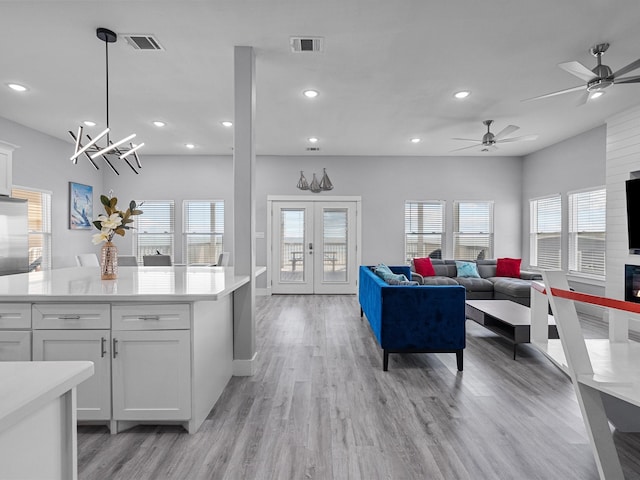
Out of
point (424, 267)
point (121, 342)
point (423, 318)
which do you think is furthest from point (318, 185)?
point (121, 342)

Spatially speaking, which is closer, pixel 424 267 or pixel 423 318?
pixel 423 318

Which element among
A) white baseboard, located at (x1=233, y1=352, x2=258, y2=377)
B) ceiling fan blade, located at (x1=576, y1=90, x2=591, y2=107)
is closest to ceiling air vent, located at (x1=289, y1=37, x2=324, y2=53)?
ceiling fan blade, located at (x1=576, y1=90, x2=591, y2=107)

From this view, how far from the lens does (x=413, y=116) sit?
504cm

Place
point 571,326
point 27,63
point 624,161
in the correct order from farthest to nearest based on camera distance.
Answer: point 624,161 < point 27,63 < point 571,326

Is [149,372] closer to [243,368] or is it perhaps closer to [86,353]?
[86,353]

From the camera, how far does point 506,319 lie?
3.70 metres

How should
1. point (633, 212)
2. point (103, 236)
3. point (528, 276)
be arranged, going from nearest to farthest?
point (103, 236), point (633, 212), point (528, 276)

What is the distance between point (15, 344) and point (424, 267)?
5.94 m

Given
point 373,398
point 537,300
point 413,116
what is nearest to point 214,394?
point 373,398

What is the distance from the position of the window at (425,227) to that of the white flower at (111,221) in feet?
19.6

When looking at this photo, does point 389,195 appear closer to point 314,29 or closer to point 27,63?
point 314,29

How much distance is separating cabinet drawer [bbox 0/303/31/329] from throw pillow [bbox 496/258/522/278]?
6987 mm

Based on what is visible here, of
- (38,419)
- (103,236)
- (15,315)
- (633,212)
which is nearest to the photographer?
(38,419)

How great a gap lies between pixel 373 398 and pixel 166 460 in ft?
4.84
